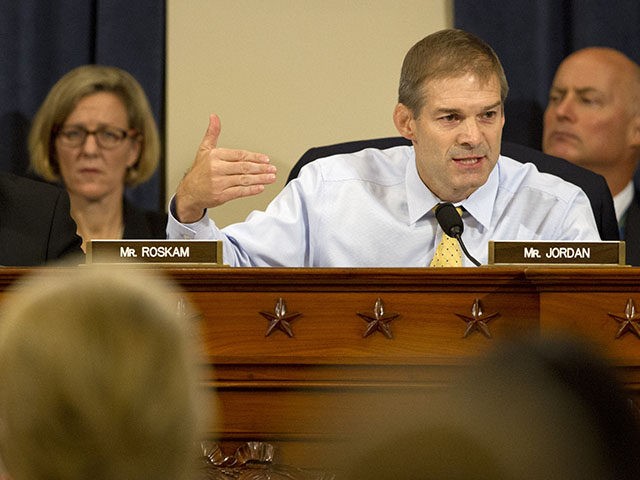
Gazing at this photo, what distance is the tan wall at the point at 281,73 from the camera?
3682 mm

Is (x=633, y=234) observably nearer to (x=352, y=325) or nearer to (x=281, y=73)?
(x=281, y=73)

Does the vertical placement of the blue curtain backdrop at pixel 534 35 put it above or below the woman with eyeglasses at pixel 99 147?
above

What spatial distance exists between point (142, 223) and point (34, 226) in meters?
0.67

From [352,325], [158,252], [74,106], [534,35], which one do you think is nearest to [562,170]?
[534,35]

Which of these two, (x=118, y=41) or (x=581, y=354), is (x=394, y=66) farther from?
(x=581, y=354)

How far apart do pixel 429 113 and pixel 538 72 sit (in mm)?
1123

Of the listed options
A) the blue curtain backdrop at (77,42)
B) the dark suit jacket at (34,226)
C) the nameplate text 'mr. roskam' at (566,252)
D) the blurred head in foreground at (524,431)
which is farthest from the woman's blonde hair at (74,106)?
the blurred head in foreground at (524,431)

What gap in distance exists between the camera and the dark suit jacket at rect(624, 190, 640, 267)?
10.0 feet

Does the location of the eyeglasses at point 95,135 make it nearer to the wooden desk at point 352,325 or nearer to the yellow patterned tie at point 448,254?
the yellow patterned tie at point 448,254

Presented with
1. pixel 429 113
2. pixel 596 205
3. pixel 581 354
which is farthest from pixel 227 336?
pixel 581 354

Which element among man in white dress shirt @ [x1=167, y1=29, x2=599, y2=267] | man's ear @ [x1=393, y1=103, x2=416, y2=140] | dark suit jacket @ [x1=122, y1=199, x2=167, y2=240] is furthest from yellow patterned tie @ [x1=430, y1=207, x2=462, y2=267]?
dark suit jacket @ [x1=122, y1=199, x2=167, y2=240]

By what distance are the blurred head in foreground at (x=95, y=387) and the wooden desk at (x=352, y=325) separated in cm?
130

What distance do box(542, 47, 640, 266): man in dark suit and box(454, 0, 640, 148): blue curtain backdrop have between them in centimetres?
6

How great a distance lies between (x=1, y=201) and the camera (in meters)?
2.78
